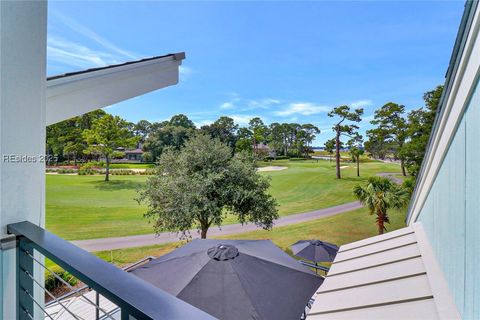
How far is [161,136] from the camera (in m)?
9.96

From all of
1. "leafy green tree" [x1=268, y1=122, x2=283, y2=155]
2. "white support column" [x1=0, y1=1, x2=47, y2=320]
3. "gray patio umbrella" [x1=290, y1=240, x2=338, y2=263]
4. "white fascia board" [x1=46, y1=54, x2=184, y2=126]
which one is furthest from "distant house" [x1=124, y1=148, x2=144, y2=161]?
"white support column" [x1=0, y1=1, x2=47, y2=320]

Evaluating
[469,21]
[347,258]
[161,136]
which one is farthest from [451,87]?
[161,136]

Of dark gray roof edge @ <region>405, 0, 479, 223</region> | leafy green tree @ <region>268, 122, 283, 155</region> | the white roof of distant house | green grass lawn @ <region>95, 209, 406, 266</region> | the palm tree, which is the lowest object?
green grass lawn @ <region>95, 209, 406, 266</region>

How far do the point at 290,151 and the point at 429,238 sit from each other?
11.5 m

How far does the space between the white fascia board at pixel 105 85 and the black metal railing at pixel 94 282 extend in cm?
60

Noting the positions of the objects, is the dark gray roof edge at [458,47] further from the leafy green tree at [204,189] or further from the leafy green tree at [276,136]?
the leafy green tree at [276,136]

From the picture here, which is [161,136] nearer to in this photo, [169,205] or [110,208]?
[110,208]

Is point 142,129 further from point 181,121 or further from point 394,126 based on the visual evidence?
point 394,126

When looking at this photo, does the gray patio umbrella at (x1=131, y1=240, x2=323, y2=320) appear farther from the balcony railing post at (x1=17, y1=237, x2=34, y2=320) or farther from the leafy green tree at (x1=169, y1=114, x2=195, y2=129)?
the leafy green tree at (x1=169, y1=114, x2=195, y2=129)

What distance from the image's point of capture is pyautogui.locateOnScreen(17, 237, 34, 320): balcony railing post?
0.74 meters

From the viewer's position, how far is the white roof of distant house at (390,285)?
921 millimetres

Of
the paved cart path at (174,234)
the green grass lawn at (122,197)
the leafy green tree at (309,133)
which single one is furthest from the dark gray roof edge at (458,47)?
the leafy green tree at (309,133)

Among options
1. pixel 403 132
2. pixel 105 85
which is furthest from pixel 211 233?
pixel 105 85

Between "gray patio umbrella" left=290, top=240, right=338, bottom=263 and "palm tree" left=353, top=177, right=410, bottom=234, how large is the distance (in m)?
2.34
